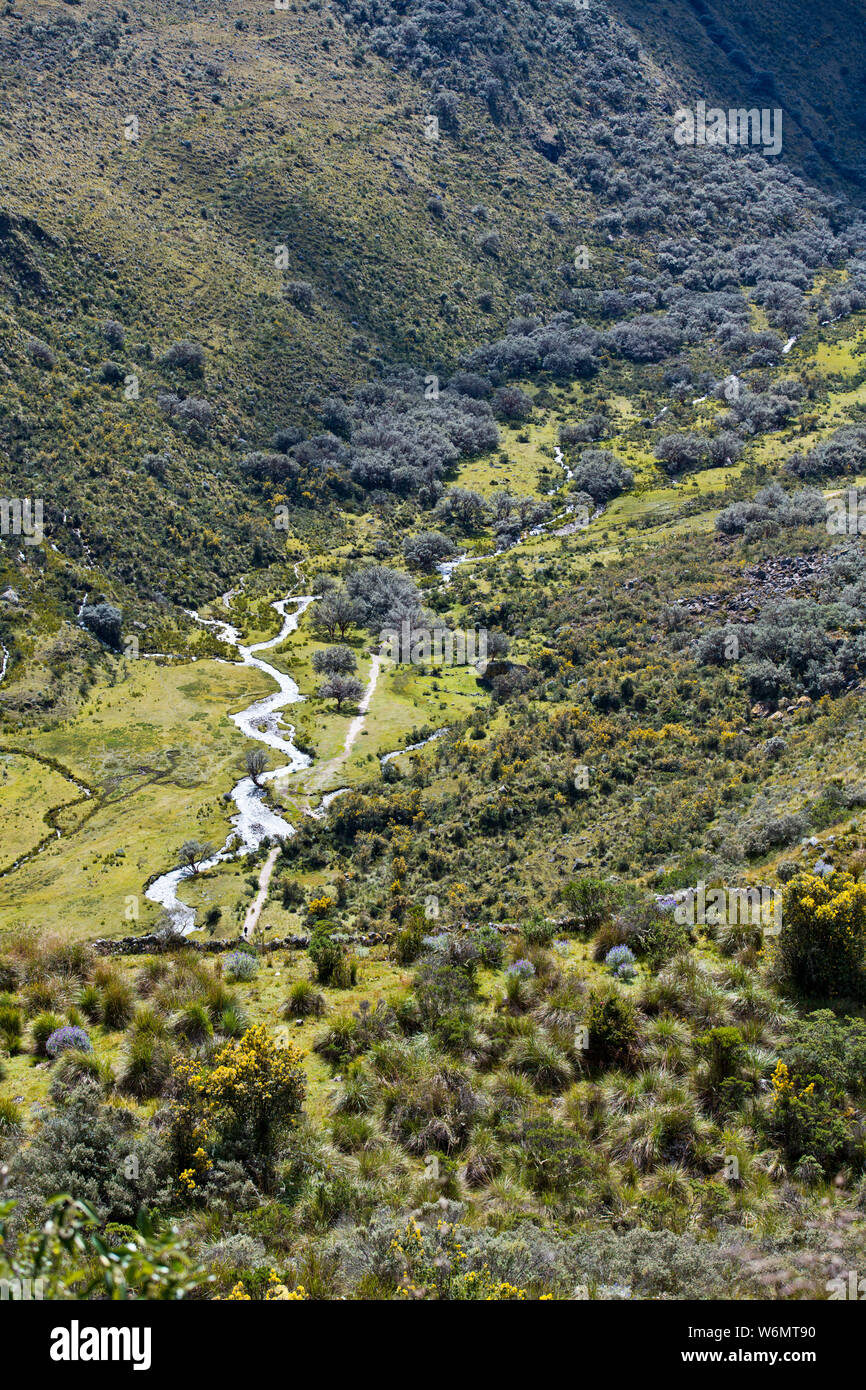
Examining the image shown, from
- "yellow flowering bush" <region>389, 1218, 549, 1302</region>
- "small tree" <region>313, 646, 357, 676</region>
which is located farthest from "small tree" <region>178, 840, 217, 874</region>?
"yellow flowering bush" <region>389, 1218, 549, 1302</region>

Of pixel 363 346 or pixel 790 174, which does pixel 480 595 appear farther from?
pixel 790 174

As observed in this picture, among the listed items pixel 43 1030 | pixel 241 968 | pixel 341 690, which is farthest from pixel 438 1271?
pixel 341 690

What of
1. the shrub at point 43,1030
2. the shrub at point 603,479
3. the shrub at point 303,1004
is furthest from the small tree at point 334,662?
the shrub at point 43,1030

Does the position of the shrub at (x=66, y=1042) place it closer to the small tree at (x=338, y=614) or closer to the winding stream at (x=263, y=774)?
the winding stream at (x=263, y=774)

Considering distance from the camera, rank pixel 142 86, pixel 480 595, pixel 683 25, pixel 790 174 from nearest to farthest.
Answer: pixel 480 595 < pixel 142 86 < pixel 790 174 < pixel 683 25

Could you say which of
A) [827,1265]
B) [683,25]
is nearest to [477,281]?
[683,25]
